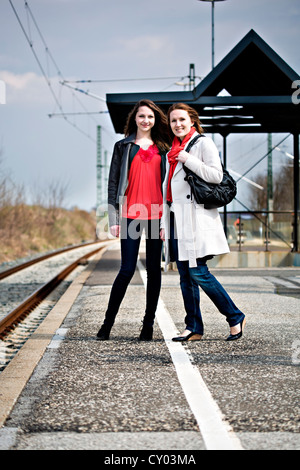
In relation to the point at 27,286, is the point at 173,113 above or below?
above

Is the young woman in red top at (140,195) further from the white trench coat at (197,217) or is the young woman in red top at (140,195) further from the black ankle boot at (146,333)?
the white trench coat at (197,217)

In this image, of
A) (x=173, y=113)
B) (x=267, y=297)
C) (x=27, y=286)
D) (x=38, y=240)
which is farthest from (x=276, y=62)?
(x=38, y=240)

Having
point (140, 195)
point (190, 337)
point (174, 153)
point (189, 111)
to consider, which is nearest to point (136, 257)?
point (140, 195)

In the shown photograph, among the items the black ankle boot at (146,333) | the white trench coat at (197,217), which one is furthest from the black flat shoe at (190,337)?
the white trench coat at (197,217)

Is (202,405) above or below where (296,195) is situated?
below

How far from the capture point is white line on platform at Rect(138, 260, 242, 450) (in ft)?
9.50

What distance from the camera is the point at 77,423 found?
3.20 metres

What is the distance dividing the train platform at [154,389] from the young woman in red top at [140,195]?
0.47m

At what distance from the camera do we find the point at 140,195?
522 centimetres

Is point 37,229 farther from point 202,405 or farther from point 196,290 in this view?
point 202,405

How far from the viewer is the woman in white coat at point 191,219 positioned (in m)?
4.97

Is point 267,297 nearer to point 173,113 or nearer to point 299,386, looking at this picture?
point 173,113

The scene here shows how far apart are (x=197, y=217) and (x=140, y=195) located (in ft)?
1.74
